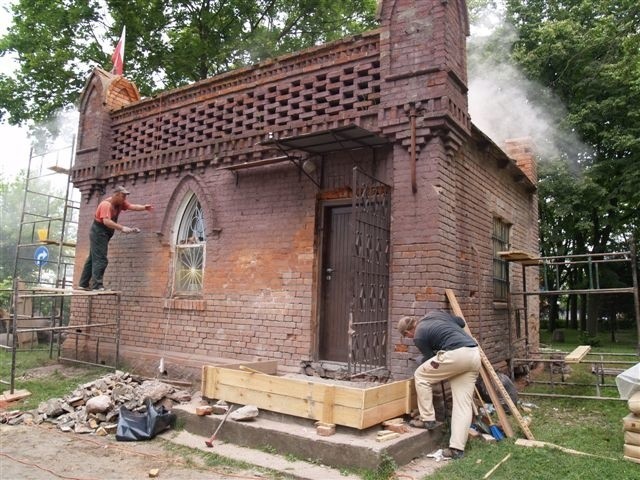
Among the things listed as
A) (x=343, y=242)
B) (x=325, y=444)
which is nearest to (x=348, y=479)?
(x=325, y=444)

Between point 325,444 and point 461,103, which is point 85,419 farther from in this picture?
point 461,103

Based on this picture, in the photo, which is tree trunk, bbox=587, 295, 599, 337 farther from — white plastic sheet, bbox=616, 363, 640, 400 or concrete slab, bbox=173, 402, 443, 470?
concrete slab, bbox=173, 402, 443, 470

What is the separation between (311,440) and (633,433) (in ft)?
10.8

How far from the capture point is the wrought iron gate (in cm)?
634

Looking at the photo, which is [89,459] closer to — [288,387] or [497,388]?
[288,387]

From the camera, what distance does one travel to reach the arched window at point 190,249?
8711 millimetres

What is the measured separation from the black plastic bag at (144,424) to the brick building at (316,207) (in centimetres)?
178

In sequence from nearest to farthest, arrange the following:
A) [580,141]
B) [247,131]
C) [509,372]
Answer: [247,131]
[509,372]
[580,141]

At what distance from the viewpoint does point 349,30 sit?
19.6 metres

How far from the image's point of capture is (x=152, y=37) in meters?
18.4

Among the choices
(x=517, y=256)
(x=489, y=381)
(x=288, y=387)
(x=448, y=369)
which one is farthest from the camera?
(x=517, y=256)

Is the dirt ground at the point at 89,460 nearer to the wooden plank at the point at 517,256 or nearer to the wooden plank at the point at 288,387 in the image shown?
the wooden plank at the point at 288,387

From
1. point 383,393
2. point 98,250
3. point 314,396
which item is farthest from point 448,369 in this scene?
point 98,250

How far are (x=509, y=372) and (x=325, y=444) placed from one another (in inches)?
204
